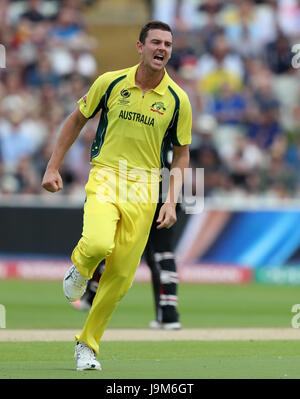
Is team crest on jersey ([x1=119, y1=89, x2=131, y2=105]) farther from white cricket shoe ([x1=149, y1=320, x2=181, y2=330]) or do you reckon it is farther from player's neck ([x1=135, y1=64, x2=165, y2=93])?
white cricket shoe ([x1=149, y1=320, x2=181, y2=330])

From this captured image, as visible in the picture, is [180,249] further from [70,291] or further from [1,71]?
[70,291]

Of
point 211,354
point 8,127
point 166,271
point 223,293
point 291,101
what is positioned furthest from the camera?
point 291,101

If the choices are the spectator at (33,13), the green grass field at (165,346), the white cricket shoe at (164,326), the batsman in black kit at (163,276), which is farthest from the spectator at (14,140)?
the white cricket shoe at (164,326)

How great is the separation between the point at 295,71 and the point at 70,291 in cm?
1300

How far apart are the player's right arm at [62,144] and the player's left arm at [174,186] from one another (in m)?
0.77

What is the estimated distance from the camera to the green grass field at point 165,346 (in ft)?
23.0

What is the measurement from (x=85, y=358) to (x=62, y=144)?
157 centimetres

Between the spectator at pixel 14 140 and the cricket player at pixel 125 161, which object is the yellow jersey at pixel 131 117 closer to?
the cricket player at pixel 125 161

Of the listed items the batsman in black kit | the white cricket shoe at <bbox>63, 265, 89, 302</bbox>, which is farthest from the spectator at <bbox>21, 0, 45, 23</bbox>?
the white cricket shoe at <bbox>63, 265, 89, 302</bbox>

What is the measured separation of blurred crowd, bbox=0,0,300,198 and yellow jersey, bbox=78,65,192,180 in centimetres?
876

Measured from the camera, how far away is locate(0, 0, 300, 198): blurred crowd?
55.4 ft
